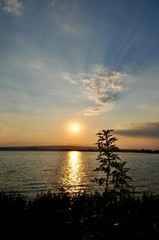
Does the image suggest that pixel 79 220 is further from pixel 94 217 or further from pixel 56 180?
pixel 56 180

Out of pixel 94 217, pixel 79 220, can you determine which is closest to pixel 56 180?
pixel 79 220

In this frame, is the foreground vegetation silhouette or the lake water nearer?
the foreground vegetation silhouette

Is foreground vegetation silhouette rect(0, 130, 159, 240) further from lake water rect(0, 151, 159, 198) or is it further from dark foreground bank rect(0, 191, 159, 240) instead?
lake water rect(0, 151, 159, 198)

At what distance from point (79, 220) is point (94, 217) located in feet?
11.0

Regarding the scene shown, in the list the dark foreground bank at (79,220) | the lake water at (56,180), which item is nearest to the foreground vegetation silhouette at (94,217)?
the dark foreground bank at (79,220)

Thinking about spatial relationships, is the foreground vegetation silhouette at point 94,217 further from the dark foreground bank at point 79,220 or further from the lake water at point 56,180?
the lake water at point 56,180

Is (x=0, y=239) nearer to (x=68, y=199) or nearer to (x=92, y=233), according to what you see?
(x=92, y=233)

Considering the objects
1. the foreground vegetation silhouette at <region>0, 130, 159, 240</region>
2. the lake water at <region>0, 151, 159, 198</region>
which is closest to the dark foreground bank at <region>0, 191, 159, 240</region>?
the foreground vegetation silhouette at <region>0, 130, 159, 240</region>

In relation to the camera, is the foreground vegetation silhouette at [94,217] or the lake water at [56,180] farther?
the lake water at [56,180]

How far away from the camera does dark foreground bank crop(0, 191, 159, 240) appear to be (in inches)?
457

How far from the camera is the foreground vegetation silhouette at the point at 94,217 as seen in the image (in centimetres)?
1173

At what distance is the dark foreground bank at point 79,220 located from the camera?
1160 centimetres

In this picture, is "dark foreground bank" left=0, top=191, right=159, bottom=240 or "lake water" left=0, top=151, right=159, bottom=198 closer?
"dark foreground bank" left=0, top=191, right=159, bottom=240

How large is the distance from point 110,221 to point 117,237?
2.24 feet
